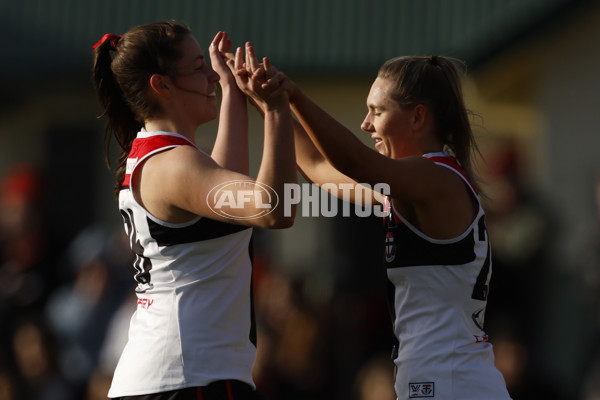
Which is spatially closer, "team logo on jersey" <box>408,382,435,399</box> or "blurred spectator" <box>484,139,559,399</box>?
"team logo on jersey" <box>408,382,435,399</box>

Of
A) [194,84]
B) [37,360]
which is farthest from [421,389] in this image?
[37,360]

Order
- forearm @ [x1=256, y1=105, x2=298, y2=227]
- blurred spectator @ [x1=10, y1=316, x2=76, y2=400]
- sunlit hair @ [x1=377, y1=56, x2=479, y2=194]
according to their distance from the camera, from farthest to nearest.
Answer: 1. blurred spectator @ [x1=10, y1=316, x2=76, y2=400]
2. sunlit hair @ [x1=377, y1=56, x2=479, y2=194]
3. forearm @ [x1=256, y1=105, x2=298, y2=227]

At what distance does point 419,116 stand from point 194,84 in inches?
32.9

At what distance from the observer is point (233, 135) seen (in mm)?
3262

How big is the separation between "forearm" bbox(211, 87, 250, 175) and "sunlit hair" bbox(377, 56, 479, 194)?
552 mm

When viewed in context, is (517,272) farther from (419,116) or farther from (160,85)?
(160,85)

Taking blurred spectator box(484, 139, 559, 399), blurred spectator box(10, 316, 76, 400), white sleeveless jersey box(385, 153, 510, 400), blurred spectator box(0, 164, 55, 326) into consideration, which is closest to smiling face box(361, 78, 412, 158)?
white sleeveless jersey box(385, 153, 510, 400)

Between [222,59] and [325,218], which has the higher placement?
[222,59]

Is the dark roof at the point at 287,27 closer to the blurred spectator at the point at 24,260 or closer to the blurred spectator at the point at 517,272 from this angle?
the blurred spectator at the point at 24,260

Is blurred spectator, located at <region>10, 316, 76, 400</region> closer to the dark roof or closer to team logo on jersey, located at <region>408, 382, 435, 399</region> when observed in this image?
the dark roof

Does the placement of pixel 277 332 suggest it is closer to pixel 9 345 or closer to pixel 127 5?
pixel 9 345

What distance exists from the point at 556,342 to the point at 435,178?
3564 mm

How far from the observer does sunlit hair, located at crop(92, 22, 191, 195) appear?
3232 mm

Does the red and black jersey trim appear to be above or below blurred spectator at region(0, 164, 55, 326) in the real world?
above
